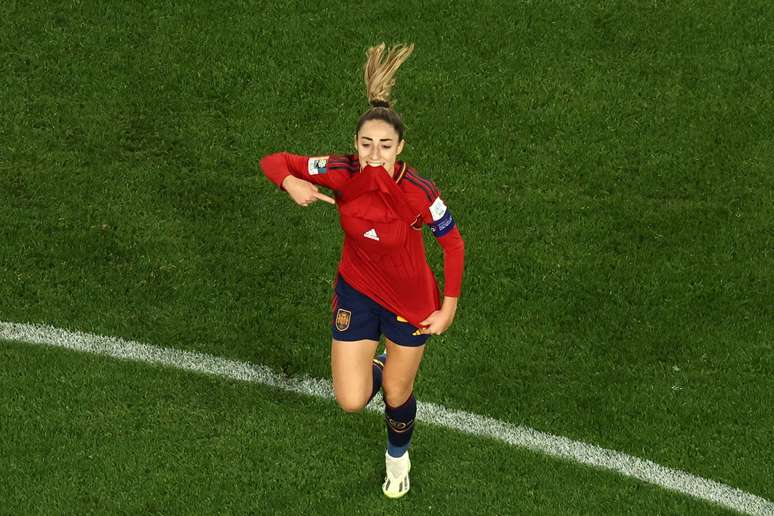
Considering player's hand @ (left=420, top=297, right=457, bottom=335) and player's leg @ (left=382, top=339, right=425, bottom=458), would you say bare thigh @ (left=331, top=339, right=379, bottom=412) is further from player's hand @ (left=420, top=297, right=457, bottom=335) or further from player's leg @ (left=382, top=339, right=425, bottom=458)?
player's hand @ (left=420, top=297, right=457, bottom=335)

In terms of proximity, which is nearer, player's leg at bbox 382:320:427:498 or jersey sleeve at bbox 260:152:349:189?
jersey sleeve at bbox 260:152:349:189

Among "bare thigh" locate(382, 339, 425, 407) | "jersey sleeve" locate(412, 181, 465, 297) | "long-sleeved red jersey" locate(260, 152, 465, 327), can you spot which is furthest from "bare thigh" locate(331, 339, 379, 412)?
"jersey sleeve" locate(412, 181, 465, 297)

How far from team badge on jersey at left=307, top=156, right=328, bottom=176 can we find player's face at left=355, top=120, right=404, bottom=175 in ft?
0.88

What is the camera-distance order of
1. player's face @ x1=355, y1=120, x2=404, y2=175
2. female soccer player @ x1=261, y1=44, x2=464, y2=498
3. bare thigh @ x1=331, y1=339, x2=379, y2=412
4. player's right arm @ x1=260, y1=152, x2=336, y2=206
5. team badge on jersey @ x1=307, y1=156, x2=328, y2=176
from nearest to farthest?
player's face @ x1=355, y1=120, x2=404, y2=175
female soccer player @ x1=261, y1=44, x2=464, y2=498
player's right arm @ x1=260, y1=152, x2=336, y2=206
team badge on jersey @ x1=307, y1=156, x2=328, y2=176
bare thigh @ x1=331, y1=339, x2=379, y2=412

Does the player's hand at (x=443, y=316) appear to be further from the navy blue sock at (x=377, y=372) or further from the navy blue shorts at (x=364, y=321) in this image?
the navy blue sock at (x=377, y=372)

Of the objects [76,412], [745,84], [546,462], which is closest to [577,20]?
[745,84]

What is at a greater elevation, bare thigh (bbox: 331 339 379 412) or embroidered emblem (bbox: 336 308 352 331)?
embroidered emblem (bbox: 336 308 352 331)

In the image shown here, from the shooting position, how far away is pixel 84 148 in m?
10.2

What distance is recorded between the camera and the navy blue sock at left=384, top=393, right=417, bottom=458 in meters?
7.55

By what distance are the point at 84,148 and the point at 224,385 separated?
2749 millimetres

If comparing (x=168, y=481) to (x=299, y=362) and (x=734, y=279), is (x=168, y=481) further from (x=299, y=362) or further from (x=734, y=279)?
(x=734, y=279)

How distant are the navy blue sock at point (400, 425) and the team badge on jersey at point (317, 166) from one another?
1.45 meters

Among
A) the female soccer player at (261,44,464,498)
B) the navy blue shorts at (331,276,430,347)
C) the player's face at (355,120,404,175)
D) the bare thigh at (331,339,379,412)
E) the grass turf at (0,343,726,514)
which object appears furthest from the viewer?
the grass turf at (0,343,726,514)

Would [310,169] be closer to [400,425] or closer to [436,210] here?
[436,210]
